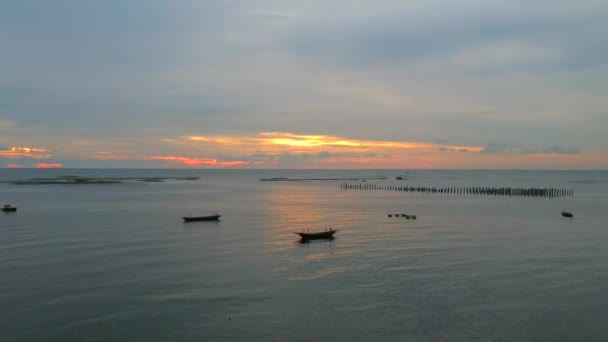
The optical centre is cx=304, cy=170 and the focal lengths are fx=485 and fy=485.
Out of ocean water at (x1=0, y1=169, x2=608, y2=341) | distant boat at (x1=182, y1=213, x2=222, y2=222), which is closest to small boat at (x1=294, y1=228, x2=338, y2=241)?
ocean water at (x1=0, y1=169, x2=608, y2=341)

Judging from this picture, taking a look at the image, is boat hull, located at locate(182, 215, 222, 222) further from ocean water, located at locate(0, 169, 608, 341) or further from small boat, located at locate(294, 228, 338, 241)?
small boat, located at locate(294, 228, 338, 241)

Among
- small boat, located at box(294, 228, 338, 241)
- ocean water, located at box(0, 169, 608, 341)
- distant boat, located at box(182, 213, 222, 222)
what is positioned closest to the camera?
ocean water, located at box(0, 169, 608, 341)

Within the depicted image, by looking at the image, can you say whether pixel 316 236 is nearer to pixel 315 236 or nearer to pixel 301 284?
pixel 315 236

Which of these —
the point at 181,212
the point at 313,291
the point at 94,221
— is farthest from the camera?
the point at 181,212

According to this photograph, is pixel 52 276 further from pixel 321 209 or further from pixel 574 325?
pixel 321 209

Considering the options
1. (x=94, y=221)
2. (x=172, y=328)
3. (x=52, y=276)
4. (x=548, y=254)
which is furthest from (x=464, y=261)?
(x=94, y=221)

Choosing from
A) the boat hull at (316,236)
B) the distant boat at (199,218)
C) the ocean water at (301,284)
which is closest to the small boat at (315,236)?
the boat hull at (316,236)

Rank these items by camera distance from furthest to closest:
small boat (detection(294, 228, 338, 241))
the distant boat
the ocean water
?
1. the distant boat
2. small boat (detection(294, 228, 338, 241))
3. the ocean water

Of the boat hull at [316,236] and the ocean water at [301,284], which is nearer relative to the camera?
the ocean water at [301,284]

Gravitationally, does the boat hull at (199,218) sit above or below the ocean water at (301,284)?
above

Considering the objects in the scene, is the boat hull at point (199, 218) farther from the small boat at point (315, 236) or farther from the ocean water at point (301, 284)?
the small boat at point (315, 236)

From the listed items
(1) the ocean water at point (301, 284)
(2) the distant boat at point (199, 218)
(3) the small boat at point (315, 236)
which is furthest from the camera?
(2) the distant boat at point (199, 218)

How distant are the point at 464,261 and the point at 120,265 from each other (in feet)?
89.2

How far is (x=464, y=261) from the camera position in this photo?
39.2m
